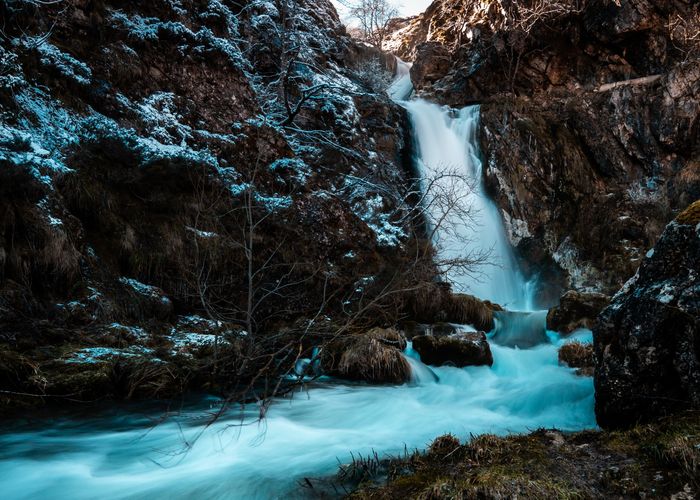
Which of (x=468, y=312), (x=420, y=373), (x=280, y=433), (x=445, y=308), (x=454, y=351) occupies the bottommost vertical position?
(x=280, y=433)

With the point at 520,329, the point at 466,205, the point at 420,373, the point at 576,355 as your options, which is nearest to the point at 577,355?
the point at 576,355

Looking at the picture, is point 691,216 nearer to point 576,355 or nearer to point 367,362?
point 576,355

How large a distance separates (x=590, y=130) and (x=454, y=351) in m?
13.7

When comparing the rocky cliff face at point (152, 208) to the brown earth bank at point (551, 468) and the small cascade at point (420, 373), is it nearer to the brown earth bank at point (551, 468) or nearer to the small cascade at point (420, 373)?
the small cascade at point (420, 373)

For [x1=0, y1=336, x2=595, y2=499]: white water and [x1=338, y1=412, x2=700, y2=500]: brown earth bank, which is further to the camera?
[x1=0, y1=336, x2=595, y2=499]: white water

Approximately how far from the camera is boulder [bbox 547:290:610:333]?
9570 millimetres

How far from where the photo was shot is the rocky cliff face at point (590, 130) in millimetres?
15383

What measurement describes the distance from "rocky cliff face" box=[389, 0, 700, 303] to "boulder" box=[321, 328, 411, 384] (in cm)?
909

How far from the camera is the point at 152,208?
798cm

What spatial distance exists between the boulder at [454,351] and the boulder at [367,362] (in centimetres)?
75

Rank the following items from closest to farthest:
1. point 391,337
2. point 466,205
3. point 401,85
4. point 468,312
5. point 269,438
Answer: point 269,438
point 391,337
point 468,312
point 466,205
point 401,85

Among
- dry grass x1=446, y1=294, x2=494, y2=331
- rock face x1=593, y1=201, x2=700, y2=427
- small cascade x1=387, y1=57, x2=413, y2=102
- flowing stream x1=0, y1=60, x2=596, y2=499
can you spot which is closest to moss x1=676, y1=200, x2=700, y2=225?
rock face x1=593, y1=201, x2=700, y2=427

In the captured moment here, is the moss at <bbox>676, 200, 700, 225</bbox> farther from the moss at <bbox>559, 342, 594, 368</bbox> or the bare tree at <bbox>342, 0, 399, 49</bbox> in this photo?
the bare tree at <bbox>342, 0, 399, 49</bbox>

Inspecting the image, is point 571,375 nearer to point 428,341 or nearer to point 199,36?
point 428,341
